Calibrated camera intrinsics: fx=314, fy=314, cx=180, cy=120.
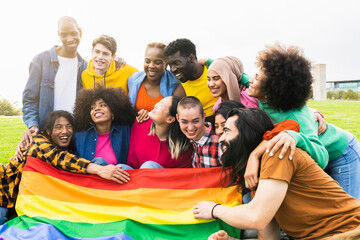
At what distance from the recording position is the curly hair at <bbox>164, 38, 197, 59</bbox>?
17.4 feet

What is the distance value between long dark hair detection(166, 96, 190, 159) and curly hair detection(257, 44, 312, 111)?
4.51ft

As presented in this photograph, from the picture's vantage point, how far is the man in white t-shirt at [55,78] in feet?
18.5

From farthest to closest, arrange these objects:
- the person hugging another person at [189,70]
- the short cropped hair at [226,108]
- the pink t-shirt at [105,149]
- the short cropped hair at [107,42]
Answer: the short cropped hair at [107,42]
the person hugging another person at [189,70]
the pink t-shirt at [105,149]
the short cropped hair at [226,108]

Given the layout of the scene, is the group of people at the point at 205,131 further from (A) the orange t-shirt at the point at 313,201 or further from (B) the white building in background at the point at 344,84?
(B) the white building in background at the point at 344,84

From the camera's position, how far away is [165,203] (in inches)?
152

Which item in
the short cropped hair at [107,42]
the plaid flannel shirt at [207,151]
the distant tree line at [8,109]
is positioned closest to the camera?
the plaid flannel shirt at [207,151]

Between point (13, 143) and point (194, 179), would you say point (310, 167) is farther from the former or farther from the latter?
point (13, 143)

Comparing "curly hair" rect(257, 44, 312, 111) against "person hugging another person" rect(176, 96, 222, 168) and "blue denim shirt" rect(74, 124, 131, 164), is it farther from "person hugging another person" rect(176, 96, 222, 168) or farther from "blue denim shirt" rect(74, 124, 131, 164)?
"blue denim shirt" rect(74, 124, 131, 164)

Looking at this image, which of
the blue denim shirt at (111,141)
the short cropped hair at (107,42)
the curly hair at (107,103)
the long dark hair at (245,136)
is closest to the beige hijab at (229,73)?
the long dark hair at (245,136)

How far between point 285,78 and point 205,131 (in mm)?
1328

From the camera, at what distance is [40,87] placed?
5715mm

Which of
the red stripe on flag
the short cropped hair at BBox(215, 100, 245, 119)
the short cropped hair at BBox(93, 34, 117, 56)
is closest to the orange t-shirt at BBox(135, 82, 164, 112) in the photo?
the short cropped hair at BBox(93, 34, 117, 56)

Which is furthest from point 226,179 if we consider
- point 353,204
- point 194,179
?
point 353,204

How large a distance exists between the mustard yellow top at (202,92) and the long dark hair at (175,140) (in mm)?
800
